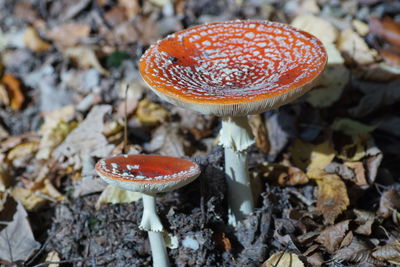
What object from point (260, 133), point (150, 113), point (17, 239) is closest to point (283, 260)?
point (260, 133)

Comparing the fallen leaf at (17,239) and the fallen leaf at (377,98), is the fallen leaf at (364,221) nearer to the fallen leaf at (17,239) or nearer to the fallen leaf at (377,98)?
the fallen leaf at (377,98)

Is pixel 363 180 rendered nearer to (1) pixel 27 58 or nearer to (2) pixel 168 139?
(2) pixel 168 139

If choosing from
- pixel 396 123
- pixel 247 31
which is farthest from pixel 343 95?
pixel 247 31

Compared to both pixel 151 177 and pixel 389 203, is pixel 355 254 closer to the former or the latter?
pixel 389 203

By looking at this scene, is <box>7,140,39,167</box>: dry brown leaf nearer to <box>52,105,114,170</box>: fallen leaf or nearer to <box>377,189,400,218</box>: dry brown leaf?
<box>52,105,114,170</box>: fallen leaf

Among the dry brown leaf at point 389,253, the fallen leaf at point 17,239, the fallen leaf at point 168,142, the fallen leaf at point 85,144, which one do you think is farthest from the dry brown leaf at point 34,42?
the dry brown leaf at point 389,253

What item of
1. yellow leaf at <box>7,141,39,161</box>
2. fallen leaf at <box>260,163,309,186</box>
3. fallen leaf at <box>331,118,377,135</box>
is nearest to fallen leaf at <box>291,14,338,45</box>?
fallen leaf at <box>331,118,377,135</box>
